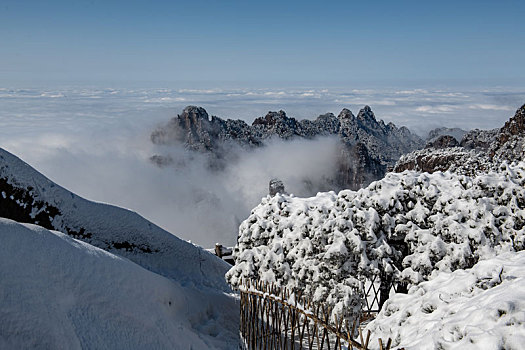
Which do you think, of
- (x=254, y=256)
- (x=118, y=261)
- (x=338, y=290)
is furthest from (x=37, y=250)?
(x=338, y=290)

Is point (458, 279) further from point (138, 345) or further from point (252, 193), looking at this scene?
point (252, 193)

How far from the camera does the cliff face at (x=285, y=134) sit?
110m

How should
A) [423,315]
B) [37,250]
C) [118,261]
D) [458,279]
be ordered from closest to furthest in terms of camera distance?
[423,315] < [458,279] < [37,250] < [118,261]

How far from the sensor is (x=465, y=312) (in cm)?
387

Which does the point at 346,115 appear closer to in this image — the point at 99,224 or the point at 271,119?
the point at 271,119

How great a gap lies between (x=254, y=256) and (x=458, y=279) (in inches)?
201

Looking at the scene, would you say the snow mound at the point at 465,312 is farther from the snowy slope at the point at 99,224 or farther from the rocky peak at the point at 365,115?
the rocky peak at the point at 365,115

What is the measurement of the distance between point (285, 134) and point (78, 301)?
138153 millimetres

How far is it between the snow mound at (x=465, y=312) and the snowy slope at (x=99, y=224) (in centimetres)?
645

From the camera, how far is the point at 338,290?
27.9 feet

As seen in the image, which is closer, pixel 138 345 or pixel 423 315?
pixel 423 315

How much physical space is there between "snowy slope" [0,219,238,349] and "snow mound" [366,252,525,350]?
3530 mm

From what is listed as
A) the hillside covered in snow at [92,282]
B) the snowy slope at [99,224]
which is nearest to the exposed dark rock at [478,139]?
the snowy slope at [99,224]

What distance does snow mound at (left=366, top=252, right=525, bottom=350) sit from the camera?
3273 mm
